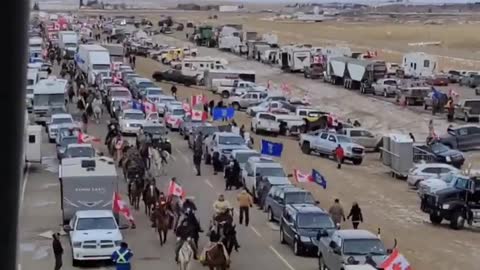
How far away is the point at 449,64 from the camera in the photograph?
8450 cm

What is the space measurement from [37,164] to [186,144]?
26.4 ft

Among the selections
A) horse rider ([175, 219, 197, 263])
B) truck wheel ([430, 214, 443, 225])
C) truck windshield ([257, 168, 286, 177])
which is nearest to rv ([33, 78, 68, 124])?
truck windshield ([257, 168, 286, 177])

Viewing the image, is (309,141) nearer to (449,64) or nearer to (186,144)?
(186,144)

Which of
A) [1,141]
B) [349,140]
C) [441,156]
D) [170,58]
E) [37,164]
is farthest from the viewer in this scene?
[170,58]

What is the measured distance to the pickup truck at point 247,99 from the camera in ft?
166

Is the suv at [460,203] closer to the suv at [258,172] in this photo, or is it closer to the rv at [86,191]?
the suv at [258,172]

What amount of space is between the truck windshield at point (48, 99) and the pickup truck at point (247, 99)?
42.4 ft

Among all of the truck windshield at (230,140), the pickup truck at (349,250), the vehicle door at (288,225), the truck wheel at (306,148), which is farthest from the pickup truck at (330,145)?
the pickup truck at (349,250)

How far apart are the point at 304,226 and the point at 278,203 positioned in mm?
3138

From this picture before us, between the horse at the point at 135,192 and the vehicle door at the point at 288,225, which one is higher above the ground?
the vehicle door at the point at 288,225

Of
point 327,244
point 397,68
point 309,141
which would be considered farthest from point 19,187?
point 397,68

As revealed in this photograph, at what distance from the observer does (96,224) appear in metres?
17.4

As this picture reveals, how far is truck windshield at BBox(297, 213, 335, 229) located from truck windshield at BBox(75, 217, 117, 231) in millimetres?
3554

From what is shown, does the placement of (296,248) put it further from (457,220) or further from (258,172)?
(258,172)
